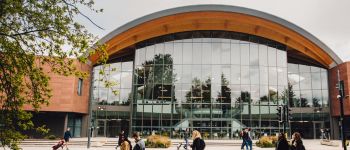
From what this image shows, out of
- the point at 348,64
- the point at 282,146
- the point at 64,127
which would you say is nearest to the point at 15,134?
the point at 282,146

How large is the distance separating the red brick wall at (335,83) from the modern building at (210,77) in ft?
0.35

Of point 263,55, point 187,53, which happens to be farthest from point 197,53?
point 263,55

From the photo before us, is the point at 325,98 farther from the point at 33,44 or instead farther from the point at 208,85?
the point at 33,44

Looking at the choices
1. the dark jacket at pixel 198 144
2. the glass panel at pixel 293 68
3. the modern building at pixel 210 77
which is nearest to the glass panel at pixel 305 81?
the glass panel at pixel 293 68

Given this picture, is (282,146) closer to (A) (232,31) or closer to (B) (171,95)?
(B) (171,95)

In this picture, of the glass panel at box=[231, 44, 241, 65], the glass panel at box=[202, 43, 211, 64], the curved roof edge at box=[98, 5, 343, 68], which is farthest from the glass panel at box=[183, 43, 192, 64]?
the glass panel at box=[231, 44, 241, 65]

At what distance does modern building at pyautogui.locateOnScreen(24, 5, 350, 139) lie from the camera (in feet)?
Answer: 108

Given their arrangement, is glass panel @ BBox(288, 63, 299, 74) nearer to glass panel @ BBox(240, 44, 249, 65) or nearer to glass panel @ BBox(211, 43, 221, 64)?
glass panel @ BBox(240, 44, 249, 65)

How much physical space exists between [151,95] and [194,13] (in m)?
9.65

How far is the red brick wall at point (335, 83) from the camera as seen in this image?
33188mm

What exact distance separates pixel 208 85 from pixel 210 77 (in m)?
0.87

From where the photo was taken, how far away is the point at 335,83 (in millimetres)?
35844

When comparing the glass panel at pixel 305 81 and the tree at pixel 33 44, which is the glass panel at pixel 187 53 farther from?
the tree at pixel 33 44

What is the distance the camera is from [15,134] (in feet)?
20.2
